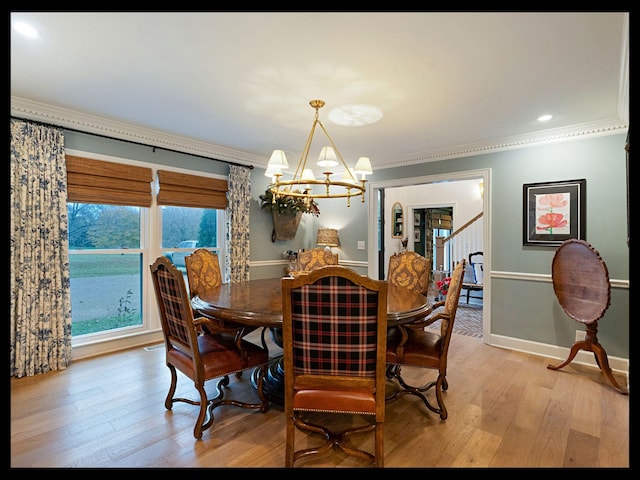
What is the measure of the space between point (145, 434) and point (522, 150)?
426 cm

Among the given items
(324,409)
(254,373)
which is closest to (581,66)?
(324,409)

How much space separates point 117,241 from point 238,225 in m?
1.42

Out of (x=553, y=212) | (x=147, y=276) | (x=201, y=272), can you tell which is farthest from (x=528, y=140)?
(x=147, y=276)

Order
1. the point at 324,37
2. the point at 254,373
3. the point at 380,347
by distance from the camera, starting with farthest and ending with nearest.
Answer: the point at 254,373
the point at 324,37
the point at 380,347

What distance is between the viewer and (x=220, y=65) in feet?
6.81

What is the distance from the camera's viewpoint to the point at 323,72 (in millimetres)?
2141

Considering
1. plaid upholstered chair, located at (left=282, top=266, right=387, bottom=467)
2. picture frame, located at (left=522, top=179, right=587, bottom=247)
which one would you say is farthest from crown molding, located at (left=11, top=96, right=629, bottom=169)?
plaid upholstered chair, located at (left=282, top=266, right=387, bottom=467)

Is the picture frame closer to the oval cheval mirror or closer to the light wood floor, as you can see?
the oval cheval mirror

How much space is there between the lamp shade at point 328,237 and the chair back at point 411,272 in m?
1.77

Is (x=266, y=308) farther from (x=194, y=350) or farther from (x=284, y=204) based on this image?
(x=284, y=204)

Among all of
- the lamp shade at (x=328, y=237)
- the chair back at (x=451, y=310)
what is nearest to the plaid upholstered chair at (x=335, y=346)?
the chair back at (x=451, y=310)

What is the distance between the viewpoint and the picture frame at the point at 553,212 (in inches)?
126

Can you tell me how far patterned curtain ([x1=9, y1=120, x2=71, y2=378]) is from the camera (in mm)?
2717

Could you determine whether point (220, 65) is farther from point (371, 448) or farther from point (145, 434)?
point (371, 448)
